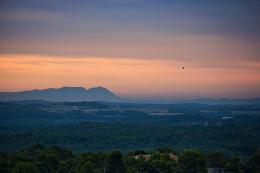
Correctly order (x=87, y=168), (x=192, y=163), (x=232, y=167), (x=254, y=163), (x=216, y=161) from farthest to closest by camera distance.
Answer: (x=216, y=161), (x=254, y=163), (x=232, y=167), (x=192, y=163), (x=87, y=168)

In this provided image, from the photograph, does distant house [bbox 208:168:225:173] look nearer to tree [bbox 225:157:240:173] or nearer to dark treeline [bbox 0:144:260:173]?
dark treeline [bbox 0:144:260:173]

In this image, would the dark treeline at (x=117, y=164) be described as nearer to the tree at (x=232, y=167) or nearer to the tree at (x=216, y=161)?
the tree at (x=232, y=167)

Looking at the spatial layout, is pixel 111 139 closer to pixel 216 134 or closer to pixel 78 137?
pixel 78 137

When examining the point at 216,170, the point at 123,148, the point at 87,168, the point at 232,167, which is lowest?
the point at 123,148

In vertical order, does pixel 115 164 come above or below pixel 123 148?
above

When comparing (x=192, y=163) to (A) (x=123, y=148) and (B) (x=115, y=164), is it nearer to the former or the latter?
(B) (x=115, y=164)

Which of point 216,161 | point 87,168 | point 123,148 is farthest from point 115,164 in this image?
point 123,148

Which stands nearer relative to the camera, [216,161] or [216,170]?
[216,170]

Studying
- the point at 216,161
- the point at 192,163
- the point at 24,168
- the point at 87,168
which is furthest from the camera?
the point at 216,161

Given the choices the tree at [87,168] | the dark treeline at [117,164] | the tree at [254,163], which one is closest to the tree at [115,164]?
the dark treeline at [117,164]
